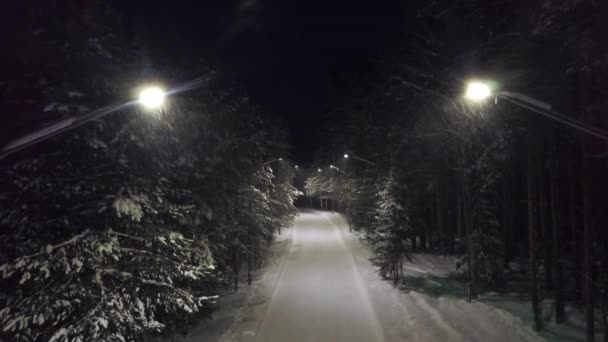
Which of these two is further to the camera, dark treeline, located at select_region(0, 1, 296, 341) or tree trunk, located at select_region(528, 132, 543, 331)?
tree trunk, located at select_region(528, 132, 543, 331)

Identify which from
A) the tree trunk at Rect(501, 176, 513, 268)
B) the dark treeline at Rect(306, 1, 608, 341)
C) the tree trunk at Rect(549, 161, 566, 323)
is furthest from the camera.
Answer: the tree trunk at Rect(501, 176, 513, 268)

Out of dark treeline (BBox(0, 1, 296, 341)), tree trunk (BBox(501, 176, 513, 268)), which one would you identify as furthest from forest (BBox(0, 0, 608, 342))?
tree trunk (BBox(501, 176, 513, 268))

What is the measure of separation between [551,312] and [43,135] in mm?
15347

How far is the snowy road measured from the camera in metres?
10.4

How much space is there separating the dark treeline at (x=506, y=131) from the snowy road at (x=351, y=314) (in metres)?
1.39

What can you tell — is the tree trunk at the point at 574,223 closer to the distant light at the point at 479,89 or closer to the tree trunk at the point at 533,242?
the tree trunk at the point at 533,242

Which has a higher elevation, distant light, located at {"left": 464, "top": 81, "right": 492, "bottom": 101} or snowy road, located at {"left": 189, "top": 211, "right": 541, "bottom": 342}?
distant light, located at {"left": 464, "top": 81, "right": 492, "bottom": 101}

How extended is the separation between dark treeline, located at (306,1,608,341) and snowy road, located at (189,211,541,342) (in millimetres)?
1387

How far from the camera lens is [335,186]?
42.8m

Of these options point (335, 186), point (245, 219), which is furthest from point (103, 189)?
point (335, 186)

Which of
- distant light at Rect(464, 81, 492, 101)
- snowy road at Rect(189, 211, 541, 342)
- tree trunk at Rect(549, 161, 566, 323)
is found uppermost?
distant light at Rect(464, 81, 492, 101)

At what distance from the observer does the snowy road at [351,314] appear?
1042 centimetres

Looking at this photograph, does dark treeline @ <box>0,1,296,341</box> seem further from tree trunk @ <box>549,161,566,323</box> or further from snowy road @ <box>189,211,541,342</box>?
tree trunk @ <box>549,161,566,323</box>

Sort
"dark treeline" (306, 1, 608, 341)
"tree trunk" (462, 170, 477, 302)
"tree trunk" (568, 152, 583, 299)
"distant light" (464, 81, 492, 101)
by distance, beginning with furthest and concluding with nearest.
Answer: "tree trunk" (462, 170, 477, 302), "tree trunk" (568, 152, 583, 299), "dark treeline" (306, 1, 608, 341), "distant light" (464, 81, 492, 101)
